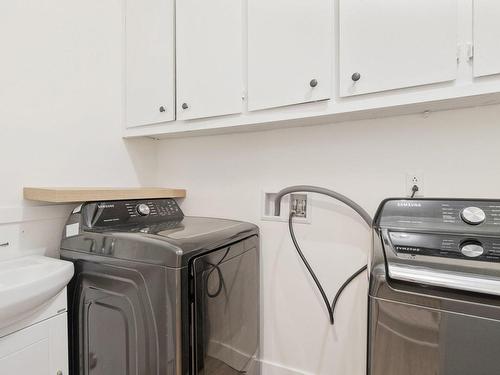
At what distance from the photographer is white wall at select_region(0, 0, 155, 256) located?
114cm

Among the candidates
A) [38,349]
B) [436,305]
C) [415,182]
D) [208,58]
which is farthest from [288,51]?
[38,349]

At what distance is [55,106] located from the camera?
4.25 ft

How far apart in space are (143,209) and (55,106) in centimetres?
63

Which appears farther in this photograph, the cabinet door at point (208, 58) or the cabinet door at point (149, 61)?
the cabinet door at point (149, 61)

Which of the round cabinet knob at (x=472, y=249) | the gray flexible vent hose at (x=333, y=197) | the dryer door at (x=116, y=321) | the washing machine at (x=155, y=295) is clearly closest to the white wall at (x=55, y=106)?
the washing machine at (x=155, y=295)

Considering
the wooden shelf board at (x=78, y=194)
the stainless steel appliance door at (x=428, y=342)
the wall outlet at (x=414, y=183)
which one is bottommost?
the stainless steel appliance door at (x=428, y=342)

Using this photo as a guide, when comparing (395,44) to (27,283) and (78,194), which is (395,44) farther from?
(27,283)

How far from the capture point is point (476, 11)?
813mm

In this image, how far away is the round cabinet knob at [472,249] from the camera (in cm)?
76

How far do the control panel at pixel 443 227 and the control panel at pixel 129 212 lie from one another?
106cm

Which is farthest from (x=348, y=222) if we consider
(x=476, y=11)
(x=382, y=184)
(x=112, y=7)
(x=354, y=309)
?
(x=112, y=7)

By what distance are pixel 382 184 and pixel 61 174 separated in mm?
1508

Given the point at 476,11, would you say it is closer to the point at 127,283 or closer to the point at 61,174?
the point at 127,283

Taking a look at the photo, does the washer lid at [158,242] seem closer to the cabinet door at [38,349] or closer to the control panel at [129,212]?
the control panel at [129,212]
